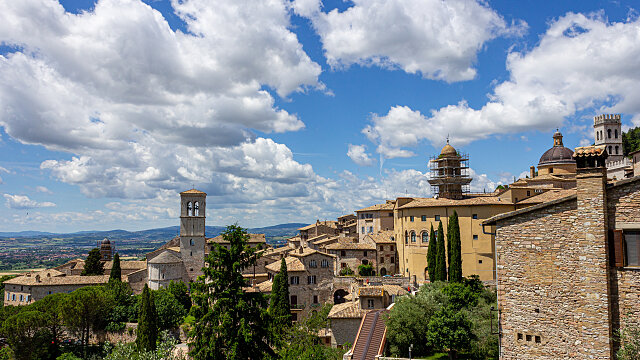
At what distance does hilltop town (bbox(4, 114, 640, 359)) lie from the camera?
46.2 ft

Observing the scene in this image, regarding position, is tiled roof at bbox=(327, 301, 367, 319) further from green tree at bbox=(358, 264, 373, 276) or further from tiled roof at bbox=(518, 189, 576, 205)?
tiled roof at bbox=(518, 189, 576, 205)

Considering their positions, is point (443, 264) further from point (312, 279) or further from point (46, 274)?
point (46, 274)

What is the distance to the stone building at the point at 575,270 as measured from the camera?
547 inches

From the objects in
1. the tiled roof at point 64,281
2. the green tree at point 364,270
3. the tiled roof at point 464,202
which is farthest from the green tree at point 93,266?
the tiled roof at point 464,202

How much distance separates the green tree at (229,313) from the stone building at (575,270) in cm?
1287

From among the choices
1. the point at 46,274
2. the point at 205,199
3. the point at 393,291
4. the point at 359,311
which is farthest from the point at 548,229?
the point at 46,274

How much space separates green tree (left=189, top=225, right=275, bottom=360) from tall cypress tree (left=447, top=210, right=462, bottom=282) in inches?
1018

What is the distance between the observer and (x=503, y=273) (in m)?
16.5

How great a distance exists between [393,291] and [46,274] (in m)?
64.8

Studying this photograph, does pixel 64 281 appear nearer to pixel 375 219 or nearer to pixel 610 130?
pixel 375 219

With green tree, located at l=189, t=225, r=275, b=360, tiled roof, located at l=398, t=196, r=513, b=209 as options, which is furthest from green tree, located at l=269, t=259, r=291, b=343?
green tree, located at l=189, t=225, r=275, b=360

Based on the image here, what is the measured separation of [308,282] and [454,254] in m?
21.2

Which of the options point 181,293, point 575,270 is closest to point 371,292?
point 575,270

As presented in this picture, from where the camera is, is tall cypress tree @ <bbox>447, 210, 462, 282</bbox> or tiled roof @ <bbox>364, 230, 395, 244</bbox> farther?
tiled roof @ <bbox>364, 230, 395, 244</bbox>
